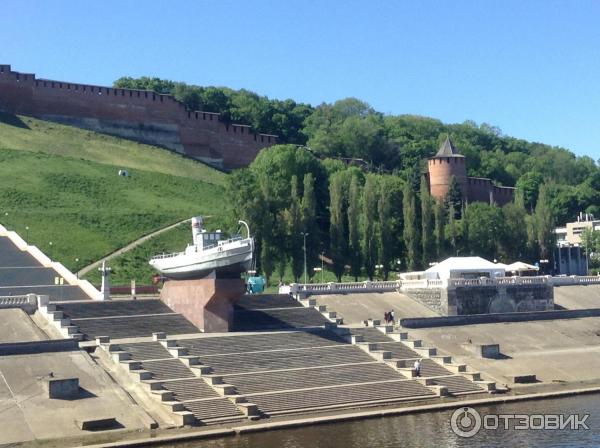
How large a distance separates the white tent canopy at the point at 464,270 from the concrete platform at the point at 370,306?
284 centimetres

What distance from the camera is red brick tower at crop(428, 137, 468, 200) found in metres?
105

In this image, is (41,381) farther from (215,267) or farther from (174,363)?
(215,267)

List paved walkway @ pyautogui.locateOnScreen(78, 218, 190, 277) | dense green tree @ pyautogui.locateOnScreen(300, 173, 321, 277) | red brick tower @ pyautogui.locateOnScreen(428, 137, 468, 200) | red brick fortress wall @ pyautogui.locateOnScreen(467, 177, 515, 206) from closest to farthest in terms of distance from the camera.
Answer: paved walkway @ pyautogui.locateOnScreen(78, 218, 190, 277) → dense green tree @ pyautogui.locateOnScreen(300, 173, 321, 277) → red brick tower @ pyautogui.locateOnScreen(428, 137, 468, 200) → red brick fortress wall @ pyautogui.locateOnScreen(467, 177, 515, 206)

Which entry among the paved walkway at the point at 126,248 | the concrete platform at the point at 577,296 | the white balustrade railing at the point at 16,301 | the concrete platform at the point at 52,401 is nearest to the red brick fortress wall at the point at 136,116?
the paved walkway at the point at 126,248

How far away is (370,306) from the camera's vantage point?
55.8 m

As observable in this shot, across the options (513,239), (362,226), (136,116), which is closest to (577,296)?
(362,226)

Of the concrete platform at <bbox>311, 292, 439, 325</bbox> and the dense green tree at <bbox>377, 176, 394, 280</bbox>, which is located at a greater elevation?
the dense green tree at <bbox>377, 176, 394, 280</bbox>

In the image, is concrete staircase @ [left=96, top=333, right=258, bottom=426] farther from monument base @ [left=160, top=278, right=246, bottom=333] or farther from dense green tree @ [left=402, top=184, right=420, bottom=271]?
dense green tree @ [left=402, top=184, right=420, bottom=271]

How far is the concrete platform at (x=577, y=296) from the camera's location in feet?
210

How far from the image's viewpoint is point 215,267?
152 feet

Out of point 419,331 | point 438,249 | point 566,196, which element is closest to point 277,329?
point 419,331

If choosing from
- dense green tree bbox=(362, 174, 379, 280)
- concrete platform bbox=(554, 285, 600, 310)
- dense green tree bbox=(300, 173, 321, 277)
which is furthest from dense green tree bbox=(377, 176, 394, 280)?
concrete platform bbox=(554, 285, 600, 310)

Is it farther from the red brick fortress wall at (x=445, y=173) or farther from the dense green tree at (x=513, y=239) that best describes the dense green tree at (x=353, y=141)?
the dense green tree at (x=513, y=239)

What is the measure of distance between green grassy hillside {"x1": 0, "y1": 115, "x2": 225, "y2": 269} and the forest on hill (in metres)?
8.75
